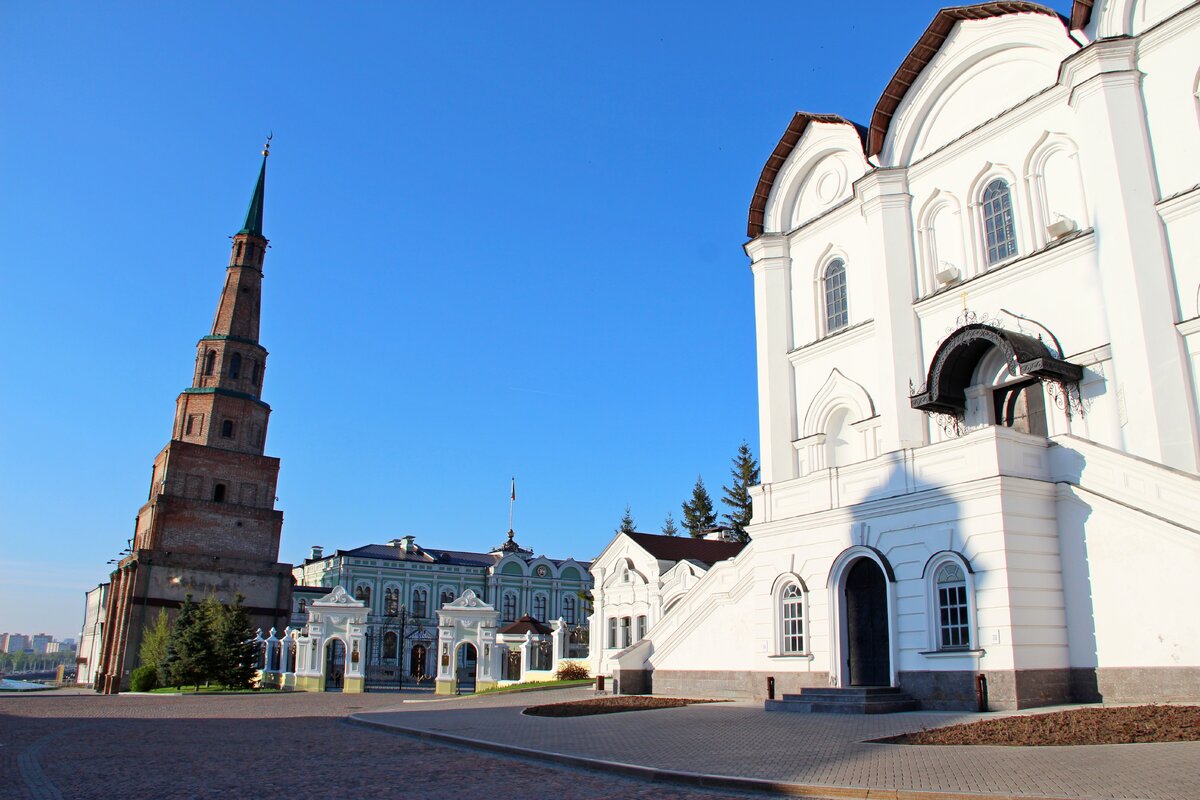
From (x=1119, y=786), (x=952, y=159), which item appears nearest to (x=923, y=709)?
(x=1119, y=786)

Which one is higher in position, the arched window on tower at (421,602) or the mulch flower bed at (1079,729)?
the arched window on tower at (421,602)

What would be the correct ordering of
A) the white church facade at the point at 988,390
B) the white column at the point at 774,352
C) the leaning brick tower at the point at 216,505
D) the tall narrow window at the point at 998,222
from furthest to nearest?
the leaning brick tower at the point at 216,505 < the white column at the point at 774,352 < the tall narrow window at the point at 998,222 < the white church facade at the point at 988,390

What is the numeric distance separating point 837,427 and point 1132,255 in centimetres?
855

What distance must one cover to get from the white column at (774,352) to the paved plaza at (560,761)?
28.5ft

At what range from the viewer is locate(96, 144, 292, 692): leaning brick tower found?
5059 cm

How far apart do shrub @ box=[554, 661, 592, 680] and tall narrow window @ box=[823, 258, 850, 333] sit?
716 inches

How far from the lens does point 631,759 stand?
35.1 feet

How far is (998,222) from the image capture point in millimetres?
21172

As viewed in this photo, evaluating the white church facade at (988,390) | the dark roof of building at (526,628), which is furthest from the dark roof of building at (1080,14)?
the dark roof of building at (526,628)

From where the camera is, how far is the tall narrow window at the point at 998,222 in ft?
68.3

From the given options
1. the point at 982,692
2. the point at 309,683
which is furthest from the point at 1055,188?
the point at 309,683

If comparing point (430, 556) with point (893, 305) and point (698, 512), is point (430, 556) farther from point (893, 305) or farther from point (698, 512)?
point (893, 305)

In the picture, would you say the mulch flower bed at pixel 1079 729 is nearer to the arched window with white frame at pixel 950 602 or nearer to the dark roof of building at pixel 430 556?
the arched window with white frame at pixel 950 602

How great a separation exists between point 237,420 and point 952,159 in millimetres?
46937
